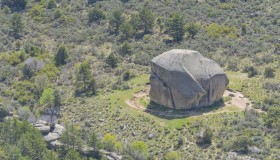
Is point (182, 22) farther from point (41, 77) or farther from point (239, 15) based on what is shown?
point (41, 77)

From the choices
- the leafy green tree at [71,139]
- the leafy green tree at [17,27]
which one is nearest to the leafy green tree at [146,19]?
the leafy green tree at [17,27]

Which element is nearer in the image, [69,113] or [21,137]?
[21,137]

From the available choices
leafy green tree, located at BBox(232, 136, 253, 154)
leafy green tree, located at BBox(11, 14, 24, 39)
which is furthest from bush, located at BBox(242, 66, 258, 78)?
leafy green tree, located at BBox(11, 14, 24, 39)

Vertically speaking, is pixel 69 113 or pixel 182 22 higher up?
pixel 182 22

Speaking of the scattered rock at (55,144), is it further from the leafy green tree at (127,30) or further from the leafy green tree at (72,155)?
the leafy green tree at (127,30)

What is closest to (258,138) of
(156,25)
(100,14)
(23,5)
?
(156,25)

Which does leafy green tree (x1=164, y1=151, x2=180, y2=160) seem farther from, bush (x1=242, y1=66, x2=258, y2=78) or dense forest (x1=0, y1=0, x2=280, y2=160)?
bush (x1=242, y1=66, x2=258, y2=78)
